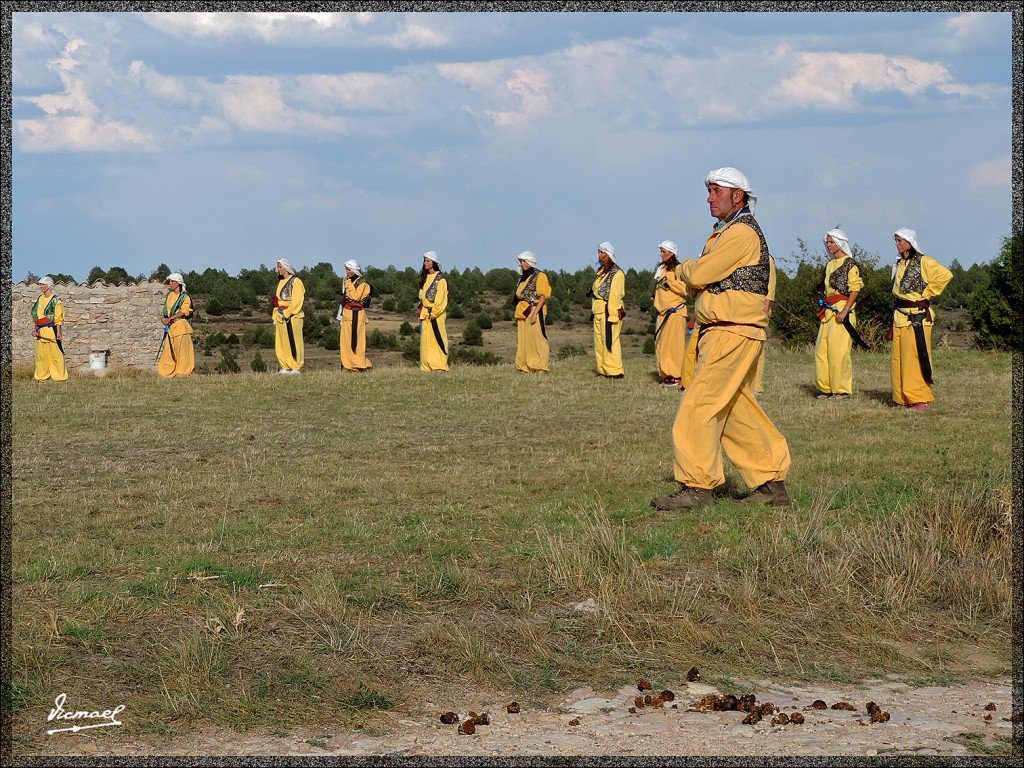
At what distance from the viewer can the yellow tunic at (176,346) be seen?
19.8 meters

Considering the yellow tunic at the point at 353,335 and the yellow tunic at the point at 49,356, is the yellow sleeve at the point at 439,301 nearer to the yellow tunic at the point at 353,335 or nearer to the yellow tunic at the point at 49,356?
the yellow tunic at the point at 353,335

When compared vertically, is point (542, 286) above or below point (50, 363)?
above

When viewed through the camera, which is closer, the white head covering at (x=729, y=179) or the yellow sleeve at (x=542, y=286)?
the white head covering at (x=729, y=179)

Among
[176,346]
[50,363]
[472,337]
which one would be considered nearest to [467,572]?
[176,346]

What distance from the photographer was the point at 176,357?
19938 mm

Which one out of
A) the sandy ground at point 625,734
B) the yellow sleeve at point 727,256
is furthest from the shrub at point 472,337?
the sandy ground at point 625,734

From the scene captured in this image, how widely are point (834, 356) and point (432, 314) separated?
7.18 meters

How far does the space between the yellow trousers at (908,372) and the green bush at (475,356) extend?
16736 millimetres

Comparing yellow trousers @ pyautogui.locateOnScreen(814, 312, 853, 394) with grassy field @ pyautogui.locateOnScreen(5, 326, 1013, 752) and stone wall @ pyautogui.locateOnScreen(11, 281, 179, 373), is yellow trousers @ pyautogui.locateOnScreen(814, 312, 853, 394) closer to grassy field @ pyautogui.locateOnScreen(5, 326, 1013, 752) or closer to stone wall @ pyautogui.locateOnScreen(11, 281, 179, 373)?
grassy field @ pyautogui.locateOnScreen(5, 326, 1013, 752)

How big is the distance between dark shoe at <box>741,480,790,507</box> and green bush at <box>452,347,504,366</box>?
2169 centimetres

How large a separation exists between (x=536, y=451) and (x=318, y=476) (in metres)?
2.14

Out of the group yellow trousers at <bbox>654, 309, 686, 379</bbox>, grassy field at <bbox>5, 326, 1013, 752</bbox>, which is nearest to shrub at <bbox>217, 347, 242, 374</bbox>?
yellow trousers at <bbox>654, 309, 686, 379</bbox>

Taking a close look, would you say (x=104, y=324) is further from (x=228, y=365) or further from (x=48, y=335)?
(x=228, y=365)

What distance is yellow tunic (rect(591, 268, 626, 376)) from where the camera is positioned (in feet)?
59.1
